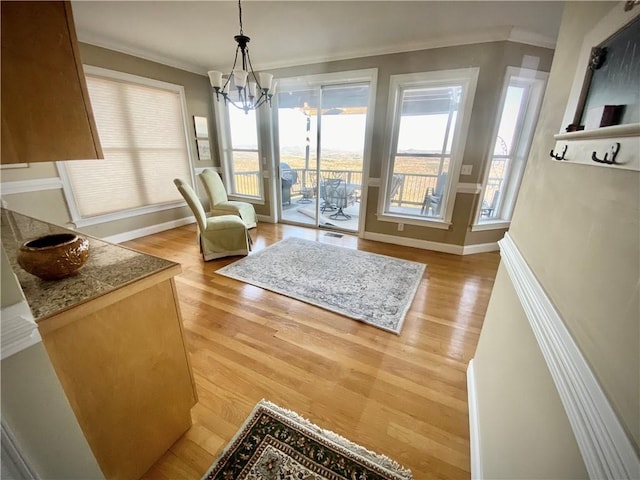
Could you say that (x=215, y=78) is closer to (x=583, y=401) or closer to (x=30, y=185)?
(x=30, y=185)

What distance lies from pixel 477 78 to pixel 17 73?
12.2 ft

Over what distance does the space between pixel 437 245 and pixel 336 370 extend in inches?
103

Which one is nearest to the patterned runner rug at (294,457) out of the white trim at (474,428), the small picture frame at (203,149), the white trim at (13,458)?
the white trim at (474,428)

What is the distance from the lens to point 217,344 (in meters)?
1.85

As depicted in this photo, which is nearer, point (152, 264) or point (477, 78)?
point (152, 264)

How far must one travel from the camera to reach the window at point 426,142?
307 centimetres

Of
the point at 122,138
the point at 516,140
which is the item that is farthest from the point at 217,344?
the point at 516,140

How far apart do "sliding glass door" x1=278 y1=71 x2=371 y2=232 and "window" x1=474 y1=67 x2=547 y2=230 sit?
5.44ft

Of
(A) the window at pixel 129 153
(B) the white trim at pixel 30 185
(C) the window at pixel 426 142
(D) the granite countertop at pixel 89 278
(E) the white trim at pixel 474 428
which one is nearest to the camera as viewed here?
(D) the granite countertop at pixel 89 278

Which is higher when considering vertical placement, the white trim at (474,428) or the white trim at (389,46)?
the white trim at (389,46)

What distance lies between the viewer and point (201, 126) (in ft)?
14.7

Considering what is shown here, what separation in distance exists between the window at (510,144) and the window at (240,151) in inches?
141

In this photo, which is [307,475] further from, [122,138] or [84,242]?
[122,138]

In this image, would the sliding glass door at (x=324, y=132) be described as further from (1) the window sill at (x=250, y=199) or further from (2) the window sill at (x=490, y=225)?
(2) the window sill at (x=490, y=225)
